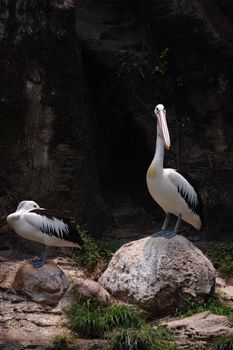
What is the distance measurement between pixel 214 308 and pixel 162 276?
74cm

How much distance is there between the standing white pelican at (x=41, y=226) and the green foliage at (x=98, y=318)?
0.83 m

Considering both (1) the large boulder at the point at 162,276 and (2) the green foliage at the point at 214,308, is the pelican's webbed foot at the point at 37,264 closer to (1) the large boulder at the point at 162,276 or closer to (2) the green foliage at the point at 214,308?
(1) the large boulder at the point at 162,276

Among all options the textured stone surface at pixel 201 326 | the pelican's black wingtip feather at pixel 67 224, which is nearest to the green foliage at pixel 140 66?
the pelican's black wingtip feather at pixel 67 224

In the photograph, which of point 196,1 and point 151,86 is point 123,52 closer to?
point 151,86

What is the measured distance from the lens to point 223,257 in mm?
10727

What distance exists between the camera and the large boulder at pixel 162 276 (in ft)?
27.8

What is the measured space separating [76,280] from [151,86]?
4688mm

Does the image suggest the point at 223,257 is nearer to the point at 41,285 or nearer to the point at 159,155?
the point at 159,155

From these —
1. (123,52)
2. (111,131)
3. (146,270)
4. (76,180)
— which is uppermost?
(123,52)

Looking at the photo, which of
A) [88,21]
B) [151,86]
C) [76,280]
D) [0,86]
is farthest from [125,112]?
[76,280]

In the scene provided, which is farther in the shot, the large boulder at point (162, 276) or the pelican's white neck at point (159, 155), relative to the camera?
the pelican's white neck at point (159, 155)


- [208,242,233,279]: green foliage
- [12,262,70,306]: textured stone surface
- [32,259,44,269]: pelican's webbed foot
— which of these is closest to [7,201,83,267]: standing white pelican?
[32,259,44,269]: pelican's webbed foot

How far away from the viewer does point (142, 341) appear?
7.44 metres

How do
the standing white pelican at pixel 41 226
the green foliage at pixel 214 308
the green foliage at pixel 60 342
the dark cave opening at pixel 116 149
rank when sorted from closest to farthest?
the green foliage at pixel 60 342
the green foliage at pixel 214 308
the standing white pelican at pixel 41 226
the dark cave opening at pixel 116 149
